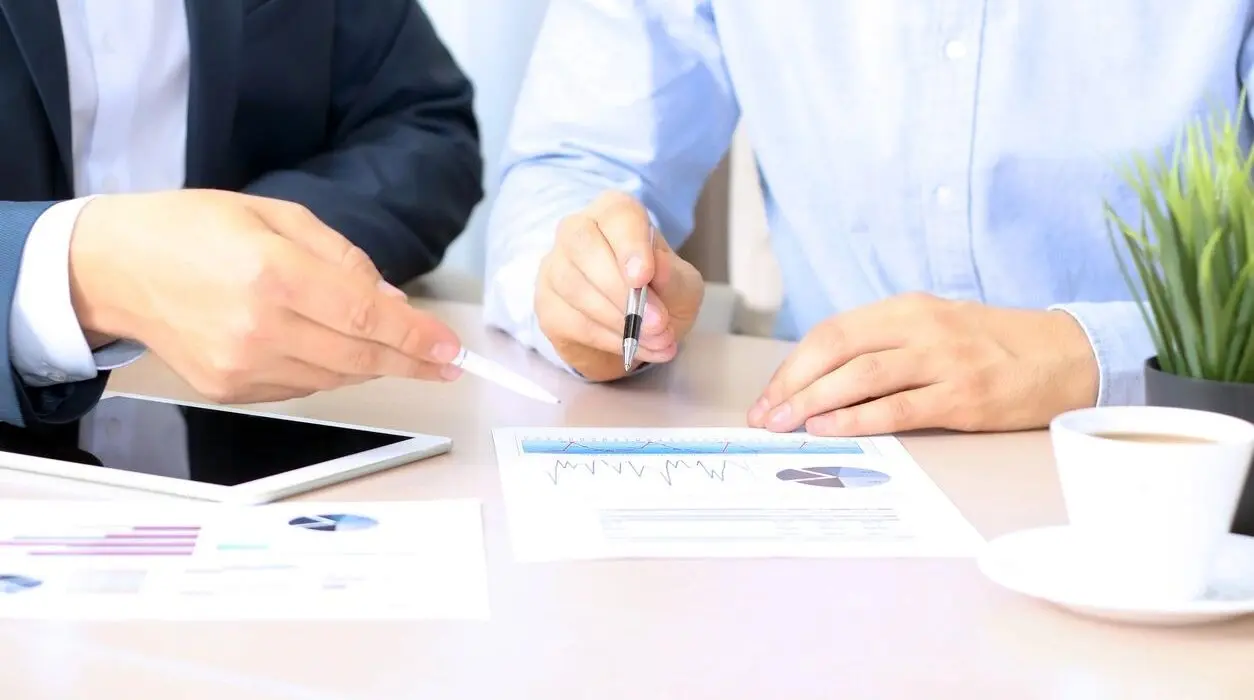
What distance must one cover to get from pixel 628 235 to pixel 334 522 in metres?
0.37

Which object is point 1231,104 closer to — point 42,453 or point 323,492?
point 323,492

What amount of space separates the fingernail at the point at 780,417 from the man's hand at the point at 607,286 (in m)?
0.11

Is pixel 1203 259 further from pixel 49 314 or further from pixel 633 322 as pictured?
pixel 49 314

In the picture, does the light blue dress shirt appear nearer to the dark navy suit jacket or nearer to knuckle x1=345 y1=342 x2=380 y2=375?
the dark navy suit jacket

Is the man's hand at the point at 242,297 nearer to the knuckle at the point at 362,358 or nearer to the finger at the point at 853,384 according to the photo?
the knuckle at the point at 362,358

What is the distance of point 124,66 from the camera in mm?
1313

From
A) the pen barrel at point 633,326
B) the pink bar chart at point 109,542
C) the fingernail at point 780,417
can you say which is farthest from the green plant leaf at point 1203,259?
the pink bar chart at point 109,542

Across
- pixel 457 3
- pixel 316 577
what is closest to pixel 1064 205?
pixel 316 577

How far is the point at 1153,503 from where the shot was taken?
50 centimetres

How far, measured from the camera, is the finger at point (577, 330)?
3.10ft

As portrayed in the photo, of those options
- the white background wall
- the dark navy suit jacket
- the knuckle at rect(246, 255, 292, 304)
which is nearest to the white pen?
the knuckle at rect(246, 255, 292, 304)

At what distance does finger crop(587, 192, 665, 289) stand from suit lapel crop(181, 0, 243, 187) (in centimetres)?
52

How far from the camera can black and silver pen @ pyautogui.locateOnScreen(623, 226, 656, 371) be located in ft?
2.94

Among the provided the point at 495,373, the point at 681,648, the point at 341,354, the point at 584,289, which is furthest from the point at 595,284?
the point at 681,648
